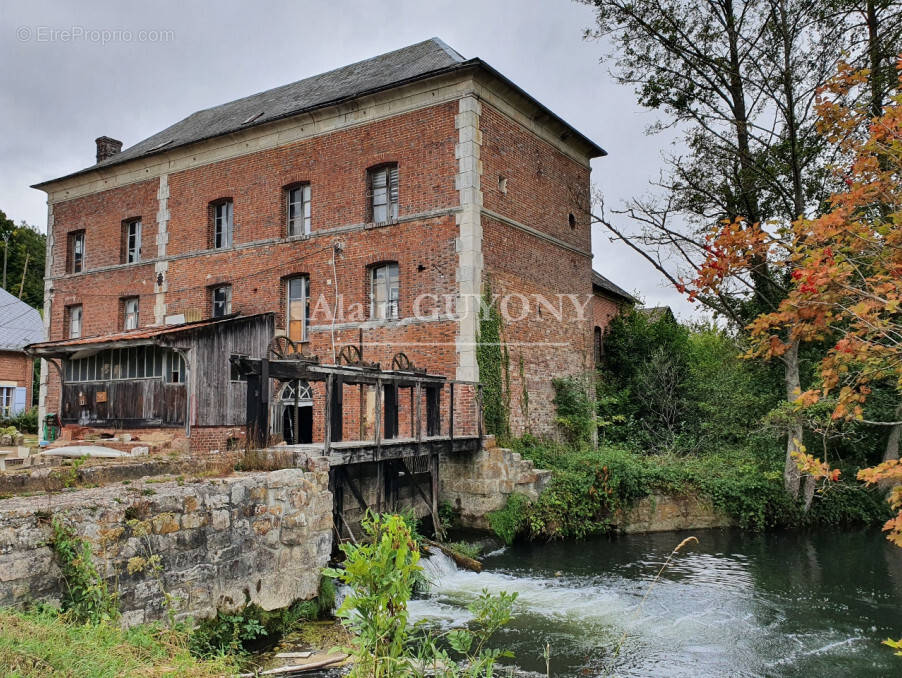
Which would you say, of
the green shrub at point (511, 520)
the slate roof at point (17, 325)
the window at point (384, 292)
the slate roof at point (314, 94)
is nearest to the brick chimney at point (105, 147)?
the slate roof at point (314, 94)

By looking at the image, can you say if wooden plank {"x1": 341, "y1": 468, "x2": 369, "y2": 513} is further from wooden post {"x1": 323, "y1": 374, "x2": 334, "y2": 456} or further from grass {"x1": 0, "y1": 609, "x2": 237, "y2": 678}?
grass {"x1": 0, "y1": 609, "x2": 237, "y2": 678}

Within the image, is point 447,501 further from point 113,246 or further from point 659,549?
point 113,246

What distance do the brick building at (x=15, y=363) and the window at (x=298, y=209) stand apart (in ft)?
50.1

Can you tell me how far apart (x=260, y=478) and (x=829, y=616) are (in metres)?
7.36

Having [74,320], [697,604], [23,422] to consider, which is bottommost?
[697,604]

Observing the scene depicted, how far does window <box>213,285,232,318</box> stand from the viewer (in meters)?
17.1

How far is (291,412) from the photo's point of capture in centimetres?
1650

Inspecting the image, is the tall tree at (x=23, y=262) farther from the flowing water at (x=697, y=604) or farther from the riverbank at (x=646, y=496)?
the flowing water at (x=697, y=604)

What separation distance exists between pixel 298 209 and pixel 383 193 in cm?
249

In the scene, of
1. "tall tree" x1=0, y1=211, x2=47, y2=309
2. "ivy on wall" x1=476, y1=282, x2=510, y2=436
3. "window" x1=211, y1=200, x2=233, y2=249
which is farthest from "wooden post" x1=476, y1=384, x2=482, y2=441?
"tall tree" x1=0, y1=211, x2=47, y2=309

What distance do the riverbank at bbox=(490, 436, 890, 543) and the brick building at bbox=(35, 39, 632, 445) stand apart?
1949 mm

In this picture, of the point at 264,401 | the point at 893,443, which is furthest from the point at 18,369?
the point at 893,443

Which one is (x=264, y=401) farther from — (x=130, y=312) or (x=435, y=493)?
(x=130, y=312)

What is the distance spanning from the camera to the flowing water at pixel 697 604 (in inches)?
282
